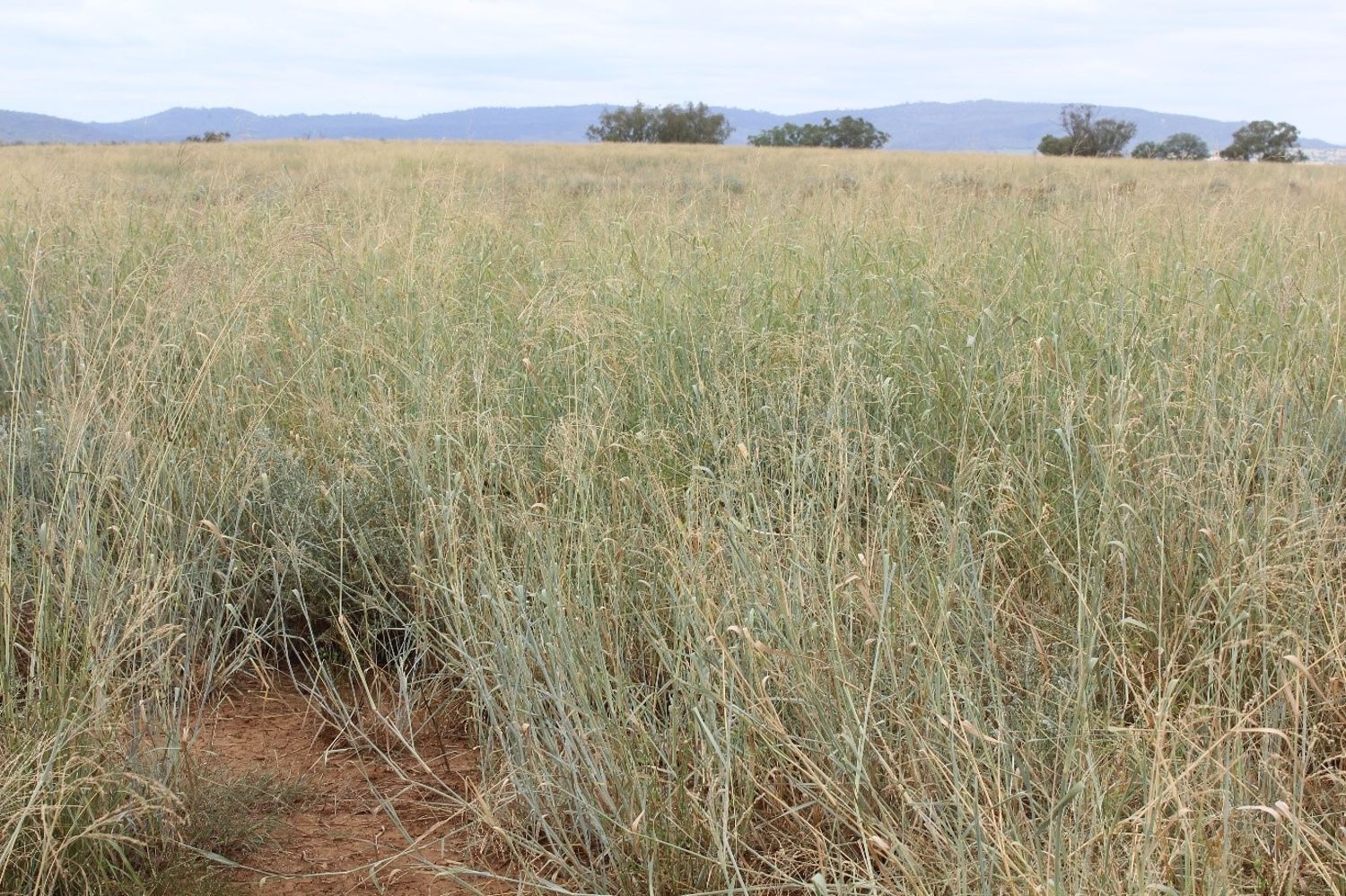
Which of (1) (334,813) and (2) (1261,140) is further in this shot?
(2) (1261,140)

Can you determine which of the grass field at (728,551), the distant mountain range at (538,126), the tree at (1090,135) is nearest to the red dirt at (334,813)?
the grass field at (728,551)

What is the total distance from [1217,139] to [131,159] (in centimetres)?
3803

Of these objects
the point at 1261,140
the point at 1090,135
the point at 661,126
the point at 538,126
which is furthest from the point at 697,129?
the point at 538,126

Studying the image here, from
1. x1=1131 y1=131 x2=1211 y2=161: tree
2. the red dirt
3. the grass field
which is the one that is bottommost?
the red dirt

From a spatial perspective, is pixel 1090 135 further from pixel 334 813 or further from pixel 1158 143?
pixel 334 813

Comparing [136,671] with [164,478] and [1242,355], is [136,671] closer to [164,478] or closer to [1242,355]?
[164,478]

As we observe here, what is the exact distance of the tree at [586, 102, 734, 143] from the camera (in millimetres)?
32906

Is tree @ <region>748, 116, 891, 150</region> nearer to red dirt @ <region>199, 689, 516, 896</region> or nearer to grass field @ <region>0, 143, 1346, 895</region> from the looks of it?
grass field @ <region>0, 143, 1346, 895</region>

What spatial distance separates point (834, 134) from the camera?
32469 millimetres

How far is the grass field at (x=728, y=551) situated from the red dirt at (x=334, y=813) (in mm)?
81

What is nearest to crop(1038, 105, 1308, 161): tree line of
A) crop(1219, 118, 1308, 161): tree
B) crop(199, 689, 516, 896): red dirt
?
crop(1219, 118, 1308, 161): tree

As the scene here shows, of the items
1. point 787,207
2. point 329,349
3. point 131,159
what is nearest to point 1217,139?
point 131,159

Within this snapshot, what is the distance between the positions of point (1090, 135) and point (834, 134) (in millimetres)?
8115

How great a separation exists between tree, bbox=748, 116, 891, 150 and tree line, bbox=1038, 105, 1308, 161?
515cm
